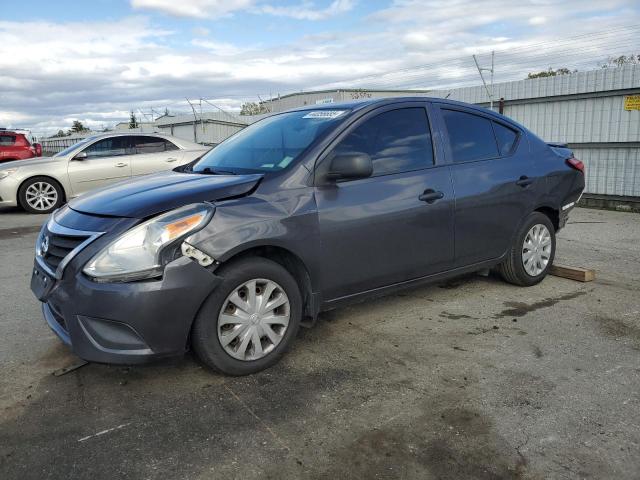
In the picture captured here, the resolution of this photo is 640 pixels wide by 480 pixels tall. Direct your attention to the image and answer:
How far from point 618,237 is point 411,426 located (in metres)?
6.19

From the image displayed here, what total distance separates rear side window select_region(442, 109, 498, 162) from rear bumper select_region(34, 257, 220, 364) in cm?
235

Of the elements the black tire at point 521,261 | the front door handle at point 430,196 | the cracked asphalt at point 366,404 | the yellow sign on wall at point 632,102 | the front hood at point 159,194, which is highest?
the yellow sign on wall at point 632,102

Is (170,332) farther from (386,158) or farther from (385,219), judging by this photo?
(386,158)

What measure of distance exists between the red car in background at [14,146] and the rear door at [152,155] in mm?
6494

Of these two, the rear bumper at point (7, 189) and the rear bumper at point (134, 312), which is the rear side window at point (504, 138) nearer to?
the rear bumper at point (134, 312)

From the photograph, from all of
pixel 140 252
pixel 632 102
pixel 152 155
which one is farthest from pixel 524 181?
pixel 152 155

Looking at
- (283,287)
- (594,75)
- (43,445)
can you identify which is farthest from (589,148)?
(43,445)

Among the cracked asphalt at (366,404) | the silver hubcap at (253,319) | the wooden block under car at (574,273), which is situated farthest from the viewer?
the wooden block under car at (574,273)

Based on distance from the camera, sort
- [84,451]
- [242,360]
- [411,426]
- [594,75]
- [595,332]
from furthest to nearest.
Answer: [594,75]
[595,332]
[242,360]
[411,426]
[84,451]

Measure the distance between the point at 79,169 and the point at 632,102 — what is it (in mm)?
10242

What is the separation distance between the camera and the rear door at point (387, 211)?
371 centimetres

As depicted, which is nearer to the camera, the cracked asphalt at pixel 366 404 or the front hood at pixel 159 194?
the cracked asphalt at pixel 366 404

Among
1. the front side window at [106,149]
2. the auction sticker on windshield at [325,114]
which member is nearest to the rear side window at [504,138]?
the auction sticker on windshield at [325,114]

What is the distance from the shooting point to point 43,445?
274cm
